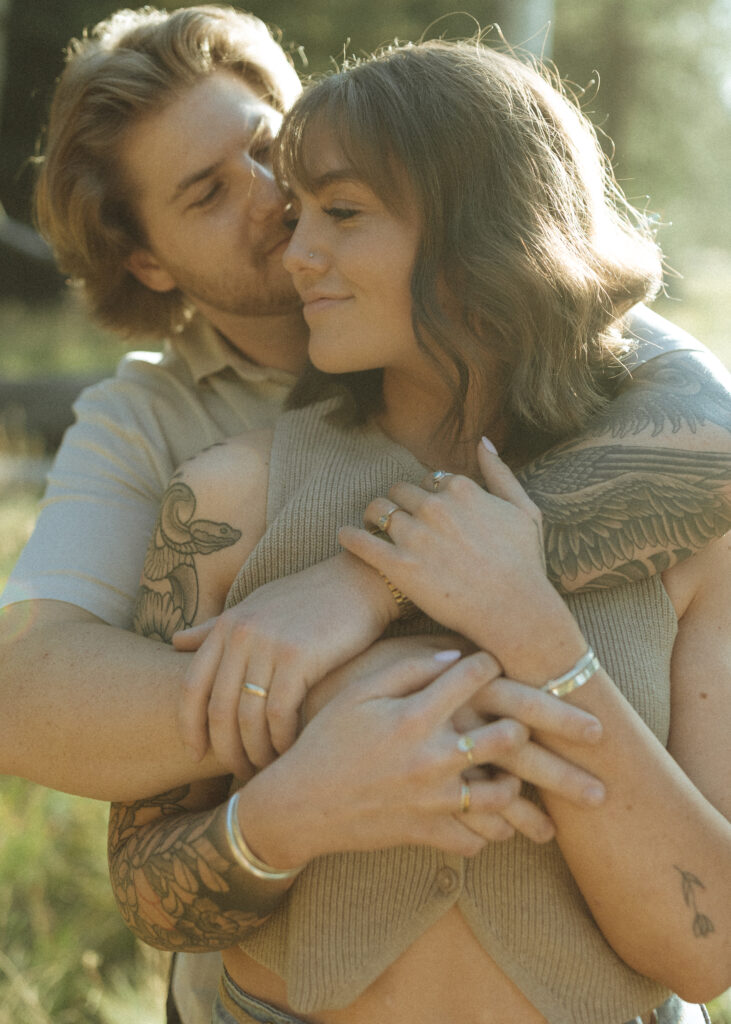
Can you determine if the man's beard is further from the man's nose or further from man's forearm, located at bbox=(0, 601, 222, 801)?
man's forearm, located at bbox=(0, 601, 222, 801)

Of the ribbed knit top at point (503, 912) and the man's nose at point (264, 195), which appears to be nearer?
the ribbed knit top at point (503, 912)

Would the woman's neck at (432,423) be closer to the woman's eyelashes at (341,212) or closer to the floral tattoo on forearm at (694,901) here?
the woman's eyelashes at (341,212)

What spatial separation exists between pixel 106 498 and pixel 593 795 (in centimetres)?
135

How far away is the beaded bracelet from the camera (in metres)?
1.59

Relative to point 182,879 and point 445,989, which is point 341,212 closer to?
point 182,879

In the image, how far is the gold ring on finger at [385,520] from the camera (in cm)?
178

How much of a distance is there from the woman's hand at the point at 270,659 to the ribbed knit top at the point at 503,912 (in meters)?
0.27

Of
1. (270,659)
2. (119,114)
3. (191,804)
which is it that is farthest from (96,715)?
(119,114)

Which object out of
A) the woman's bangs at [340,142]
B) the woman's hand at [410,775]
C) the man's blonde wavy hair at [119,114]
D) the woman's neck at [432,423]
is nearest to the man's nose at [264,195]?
the man's blonde wavy hair at [119,114]

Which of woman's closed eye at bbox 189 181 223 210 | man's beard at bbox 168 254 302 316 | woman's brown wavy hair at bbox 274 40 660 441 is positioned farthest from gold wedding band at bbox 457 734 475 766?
woman's closed eye at bbox 189 181 223 210

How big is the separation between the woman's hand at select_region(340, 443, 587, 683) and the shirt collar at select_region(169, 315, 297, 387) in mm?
1022

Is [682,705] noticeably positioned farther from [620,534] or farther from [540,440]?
[540,440]

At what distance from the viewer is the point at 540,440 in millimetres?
2084

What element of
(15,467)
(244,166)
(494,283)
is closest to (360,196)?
(494,283)
